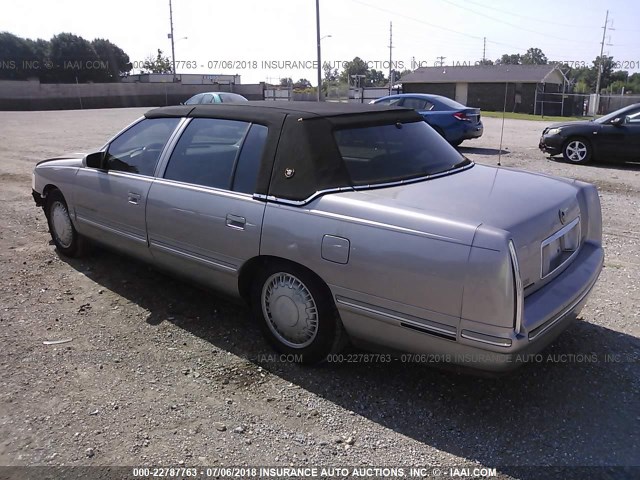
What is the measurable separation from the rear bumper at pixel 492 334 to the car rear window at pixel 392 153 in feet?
2.96

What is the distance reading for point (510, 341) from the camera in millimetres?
2686

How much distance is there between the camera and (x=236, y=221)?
3.65 meters

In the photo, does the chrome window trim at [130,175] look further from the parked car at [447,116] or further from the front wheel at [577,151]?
the front wheel at [577,151]

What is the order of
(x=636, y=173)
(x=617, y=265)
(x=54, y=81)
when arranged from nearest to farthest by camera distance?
(x=617, y=265), (x=636, y=173), (x=54, y=81)

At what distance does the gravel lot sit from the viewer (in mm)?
2834

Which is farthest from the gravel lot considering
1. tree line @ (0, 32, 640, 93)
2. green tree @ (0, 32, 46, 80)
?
green tree @ (0, 32, 46, 80)

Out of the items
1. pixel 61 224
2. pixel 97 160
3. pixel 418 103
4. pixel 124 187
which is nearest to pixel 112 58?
pixel 418 103

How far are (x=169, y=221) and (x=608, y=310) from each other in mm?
3471

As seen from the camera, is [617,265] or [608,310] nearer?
[608,310]

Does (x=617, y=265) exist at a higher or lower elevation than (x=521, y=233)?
lower

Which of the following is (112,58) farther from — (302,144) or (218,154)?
(302,144)

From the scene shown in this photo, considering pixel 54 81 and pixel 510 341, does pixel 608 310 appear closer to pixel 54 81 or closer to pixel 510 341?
pixel 510 341

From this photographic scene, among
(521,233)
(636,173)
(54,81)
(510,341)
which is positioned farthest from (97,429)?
(54,81)

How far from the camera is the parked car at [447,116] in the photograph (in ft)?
48.5
